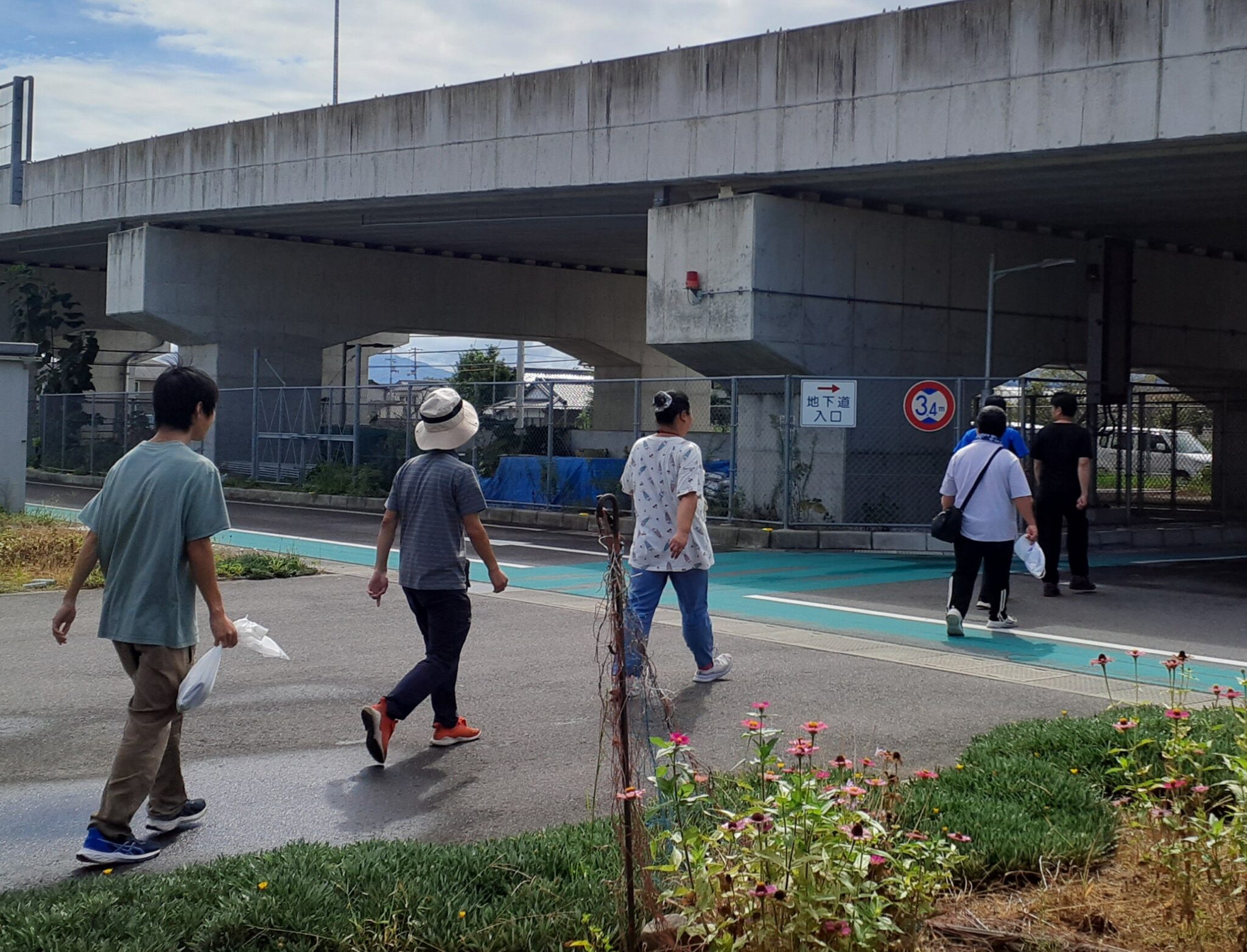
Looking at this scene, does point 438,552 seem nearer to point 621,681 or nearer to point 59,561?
point 621,681

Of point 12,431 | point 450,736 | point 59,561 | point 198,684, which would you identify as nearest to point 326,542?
point 12,431

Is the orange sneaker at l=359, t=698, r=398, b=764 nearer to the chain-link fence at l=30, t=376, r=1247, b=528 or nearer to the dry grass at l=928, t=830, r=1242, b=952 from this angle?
the dry grass at l=928, t=830, r=1242, b=952

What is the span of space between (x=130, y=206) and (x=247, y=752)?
25038 millimetres

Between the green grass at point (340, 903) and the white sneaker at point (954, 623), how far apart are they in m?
6.11

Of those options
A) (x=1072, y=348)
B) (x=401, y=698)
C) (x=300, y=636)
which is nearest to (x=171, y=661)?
(x=401, y=698)

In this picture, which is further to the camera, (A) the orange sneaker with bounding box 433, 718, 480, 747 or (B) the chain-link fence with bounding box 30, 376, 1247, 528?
(B) the chain-link fence with bounding box 30, 376, 1247, 528

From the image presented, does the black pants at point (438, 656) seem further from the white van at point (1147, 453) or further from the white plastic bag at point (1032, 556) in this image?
the white van at point (1147, 453)

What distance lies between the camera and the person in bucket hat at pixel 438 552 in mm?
6477

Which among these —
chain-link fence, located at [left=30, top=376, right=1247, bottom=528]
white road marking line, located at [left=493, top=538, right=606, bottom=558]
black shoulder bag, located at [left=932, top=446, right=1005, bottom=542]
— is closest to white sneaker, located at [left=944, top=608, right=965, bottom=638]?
black shoulder bag, located at [left=932, top=446, right=1005, bottom=542]

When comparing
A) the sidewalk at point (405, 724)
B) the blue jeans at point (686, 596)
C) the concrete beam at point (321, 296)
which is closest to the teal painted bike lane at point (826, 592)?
the sidewalk at point (405, 724)

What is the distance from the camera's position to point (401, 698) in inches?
249

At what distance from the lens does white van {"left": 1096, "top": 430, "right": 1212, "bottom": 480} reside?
22.4m

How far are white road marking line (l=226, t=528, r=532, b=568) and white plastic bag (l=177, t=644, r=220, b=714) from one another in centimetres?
1017

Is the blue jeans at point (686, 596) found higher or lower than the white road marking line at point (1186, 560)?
higher
